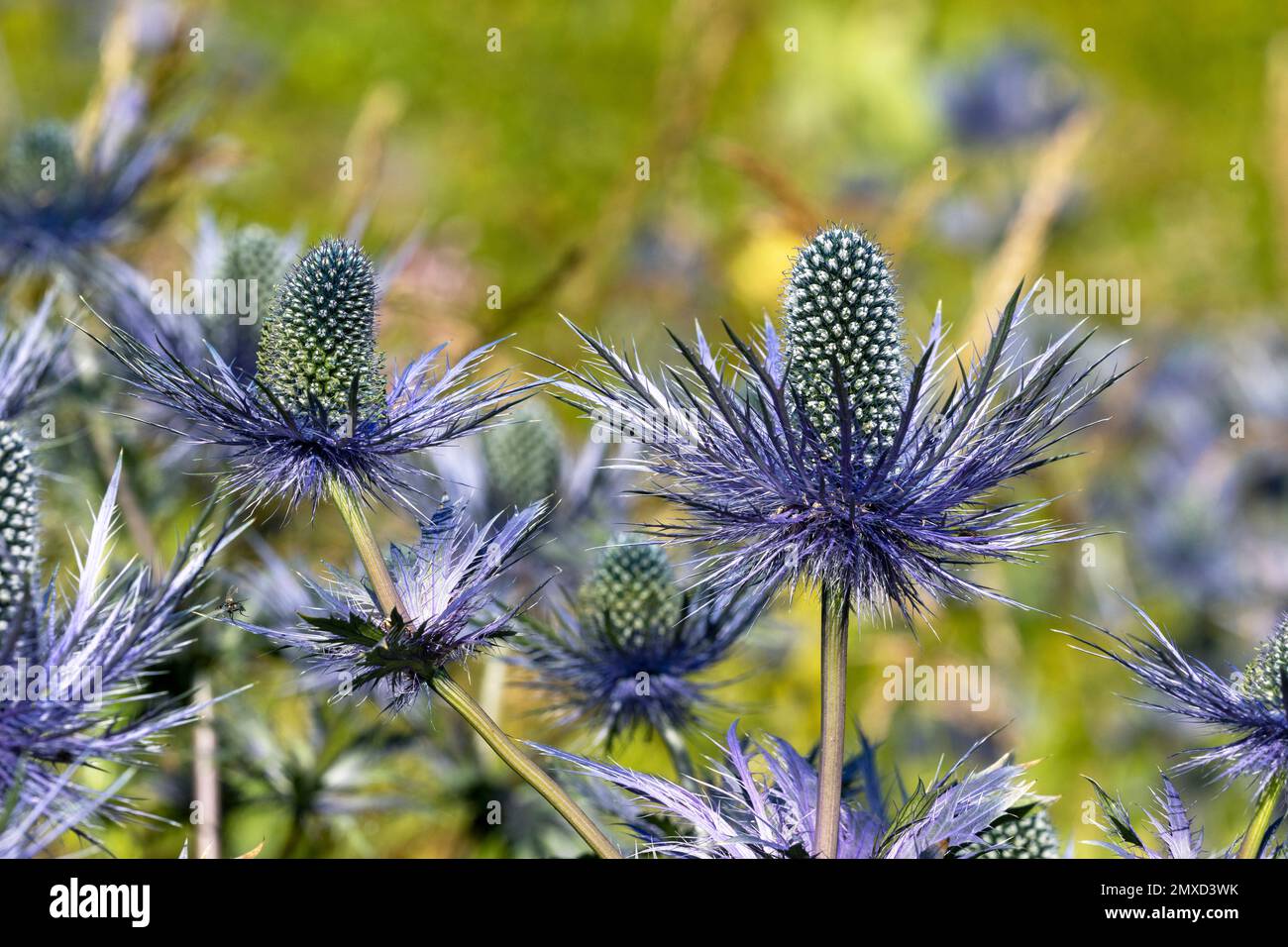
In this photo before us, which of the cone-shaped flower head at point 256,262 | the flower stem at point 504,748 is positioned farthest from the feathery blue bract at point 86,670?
the cone-shaped flower head at point 256,262

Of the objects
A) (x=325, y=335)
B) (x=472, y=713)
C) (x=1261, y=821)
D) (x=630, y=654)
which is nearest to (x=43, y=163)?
(x=325, y=335)

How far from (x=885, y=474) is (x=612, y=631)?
15.3 inches

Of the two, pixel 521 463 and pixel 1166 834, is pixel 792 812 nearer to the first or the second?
pixel 1166 834

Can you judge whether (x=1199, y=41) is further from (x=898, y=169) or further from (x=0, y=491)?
(x=0, y=491)

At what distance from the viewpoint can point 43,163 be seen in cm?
163

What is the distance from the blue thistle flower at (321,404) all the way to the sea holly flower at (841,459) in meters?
0.13

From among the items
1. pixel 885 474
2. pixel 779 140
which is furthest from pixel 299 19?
pixel 885 474

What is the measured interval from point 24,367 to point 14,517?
272 mm

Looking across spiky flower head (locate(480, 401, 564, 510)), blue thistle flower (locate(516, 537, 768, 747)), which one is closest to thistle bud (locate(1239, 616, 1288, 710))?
blue thistle flower (locate(516, 537, 768, 747))

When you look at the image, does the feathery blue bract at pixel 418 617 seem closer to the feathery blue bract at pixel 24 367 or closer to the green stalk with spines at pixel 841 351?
the green stalk with spines at pixel 841 351

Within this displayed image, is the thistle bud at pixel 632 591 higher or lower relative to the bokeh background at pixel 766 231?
lower

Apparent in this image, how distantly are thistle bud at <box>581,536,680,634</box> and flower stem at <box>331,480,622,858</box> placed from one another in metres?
0.32

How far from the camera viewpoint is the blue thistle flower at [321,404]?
0.86 m
